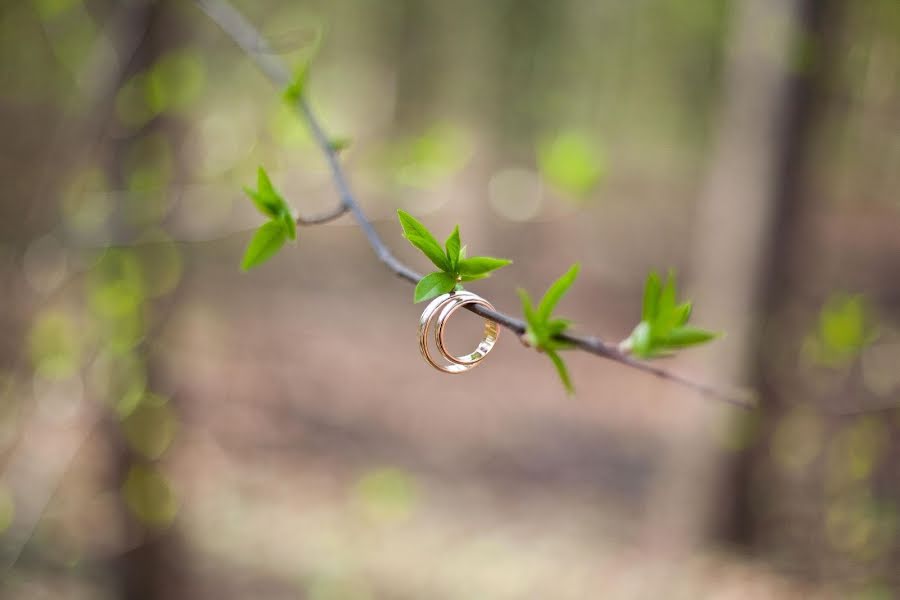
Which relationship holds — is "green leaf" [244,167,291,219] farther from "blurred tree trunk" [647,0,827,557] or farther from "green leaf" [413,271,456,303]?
"blurred tree trunk" [647,0,827,557]

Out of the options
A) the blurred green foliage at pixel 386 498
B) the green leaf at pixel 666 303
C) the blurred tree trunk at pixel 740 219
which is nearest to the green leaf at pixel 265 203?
the green leaf at pixel 666 303

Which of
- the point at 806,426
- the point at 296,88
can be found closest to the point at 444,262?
the point at 296,88

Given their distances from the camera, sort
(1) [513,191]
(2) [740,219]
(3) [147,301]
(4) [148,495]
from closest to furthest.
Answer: (1) [513,191]
(3) [147,301]
(4) [148,495]
(2) [740,219]

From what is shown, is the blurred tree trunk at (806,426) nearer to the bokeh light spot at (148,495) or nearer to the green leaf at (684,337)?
the bokeh light spot at (148,495)

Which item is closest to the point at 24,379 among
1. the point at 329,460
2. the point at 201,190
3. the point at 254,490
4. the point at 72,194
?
the point at 72,194

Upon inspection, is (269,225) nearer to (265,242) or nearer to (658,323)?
(265,242)

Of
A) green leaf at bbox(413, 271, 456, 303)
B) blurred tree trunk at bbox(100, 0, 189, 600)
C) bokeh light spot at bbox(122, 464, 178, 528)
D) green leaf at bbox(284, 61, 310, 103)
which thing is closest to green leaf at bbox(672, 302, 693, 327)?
green leaf at bbox(413, 271, 456, 303)
